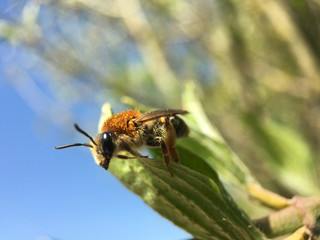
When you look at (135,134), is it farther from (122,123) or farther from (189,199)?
(189,199)

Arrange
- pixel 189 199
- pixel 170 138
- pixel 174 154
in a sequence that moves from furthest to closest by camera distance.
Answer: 1. pixel 170 138
2. pixel 174 154
3. pixel 189 199

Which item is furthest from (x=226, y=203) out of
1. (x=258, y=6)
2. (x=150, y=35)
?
(x=150, y=35)

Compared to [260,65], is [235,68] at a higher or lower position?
lower

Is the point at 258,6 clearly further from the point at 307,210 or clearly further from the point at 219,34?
the point at 307,210

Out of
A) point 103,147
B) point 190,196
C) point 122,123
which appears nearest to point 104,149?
point 103,147

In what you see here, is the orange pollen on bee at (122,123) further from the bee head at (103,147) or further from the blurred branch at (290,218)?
the blurred branch at (290,218)

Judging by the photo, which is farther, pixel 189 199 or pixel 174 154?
pixel 174 154

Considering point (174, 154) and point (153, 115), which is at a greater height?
point (153, 115)

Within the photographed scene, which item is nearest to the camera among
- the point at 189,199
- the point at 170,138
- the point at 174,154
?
the point at 189,199
